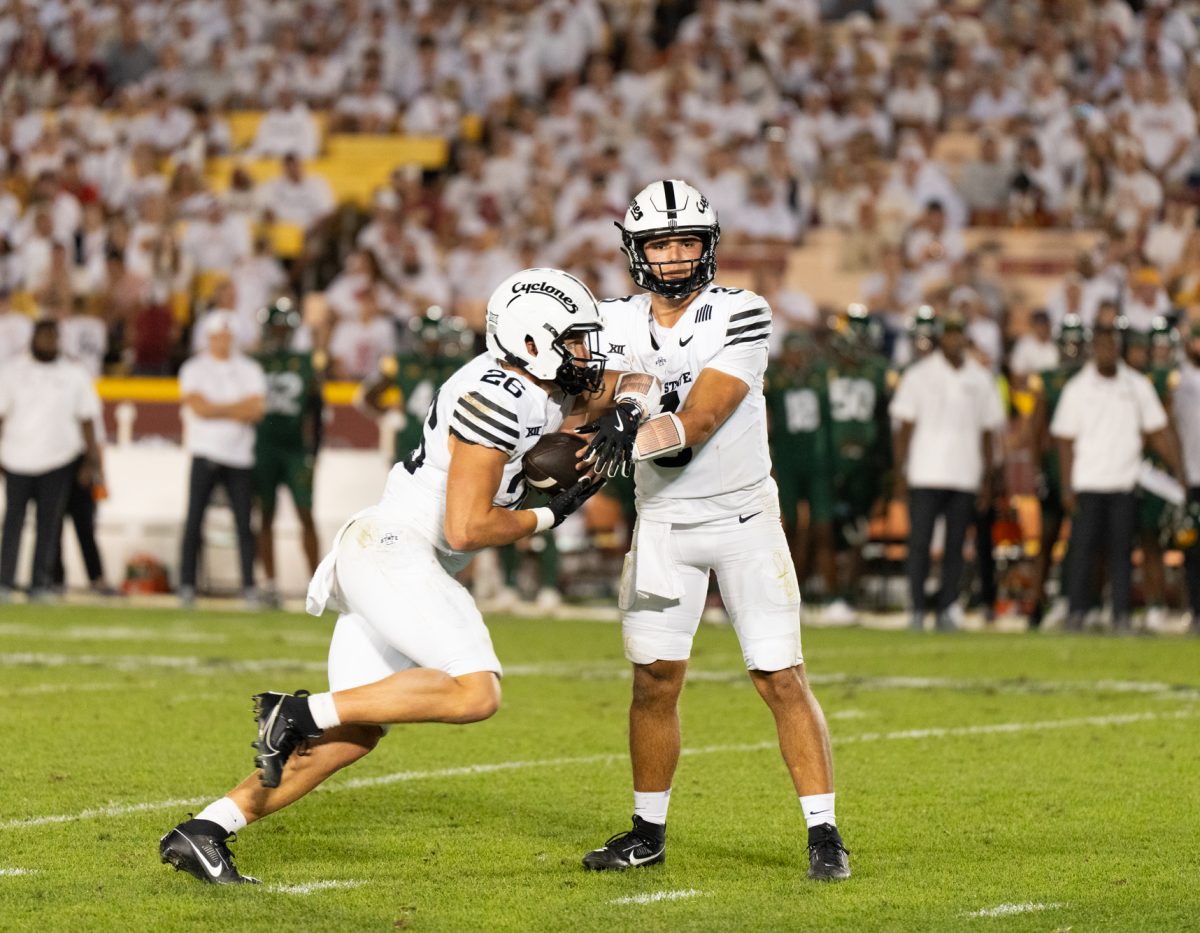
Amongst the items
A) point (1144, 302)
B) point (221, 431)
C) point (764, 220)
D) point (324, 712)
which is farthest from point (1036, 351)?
point (324, 712)

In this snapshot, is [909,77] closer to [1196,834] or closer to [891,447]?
[891,447]

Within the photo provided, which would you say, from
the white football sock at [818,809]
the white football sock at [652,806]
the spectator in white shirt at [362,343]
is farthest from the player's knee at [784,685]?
the spectator in white shirt at [362,343]

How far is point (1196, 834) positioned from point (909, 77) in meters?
13.8

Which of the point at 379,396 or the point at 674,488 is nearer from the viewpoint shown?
the point at 674,488

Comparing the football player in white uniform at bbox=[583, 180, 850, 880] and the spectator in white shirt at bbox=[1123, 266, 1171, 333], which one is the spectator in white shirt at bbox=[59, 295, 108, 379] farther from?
the football player in white uniform at bbox=[583, 180, 850, 880]

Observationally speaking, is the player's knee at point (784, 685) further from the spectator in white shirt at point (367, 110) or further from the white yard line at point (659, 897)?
the spectator in white shirt at point (367, 110)

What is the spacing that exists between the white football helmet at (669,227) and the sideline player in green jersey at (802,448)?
28.4ft

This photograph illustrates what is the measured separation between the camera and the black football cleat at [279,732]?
5.39 m

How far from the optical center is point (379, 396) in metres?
15.5

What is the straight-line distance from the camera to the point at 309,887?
552 centimetres

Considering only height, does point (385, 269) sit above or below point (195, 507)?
above

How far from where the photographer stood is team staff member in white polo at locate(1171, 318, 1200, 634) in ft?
45.3

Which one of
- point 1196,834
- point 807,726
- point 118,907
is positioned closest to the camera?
point 118,907

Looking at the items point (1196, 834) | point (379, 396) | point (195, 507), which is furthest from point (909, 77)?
point (1196, 834)
